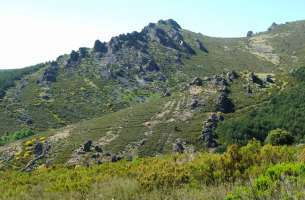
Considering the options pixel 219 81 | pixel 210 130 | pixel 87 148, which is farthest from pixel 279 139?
pixel 219 81

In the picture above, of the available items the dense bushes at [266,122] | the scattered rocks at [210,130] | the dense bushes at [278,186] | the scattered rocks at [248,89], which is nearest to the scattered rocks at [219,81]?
the scattered rocks at [248,89]

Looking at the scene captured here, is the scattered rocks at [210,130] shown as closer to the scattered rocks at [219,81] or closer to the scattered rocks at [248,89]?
the scattered rocks at [248,89]

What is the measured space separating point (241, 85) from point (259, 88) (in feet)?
22.1

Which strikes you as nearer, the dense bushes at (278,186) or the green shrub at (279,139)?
the dense bushes at (278,186)

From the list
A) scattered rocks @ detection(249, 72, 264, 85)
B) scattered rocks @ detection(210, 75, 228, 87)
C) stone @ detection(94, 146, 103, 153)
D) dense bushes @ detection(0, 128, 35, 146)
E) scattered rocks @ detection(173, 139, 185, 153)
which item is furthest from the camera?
scattered rocks @ detection(249, 72, 264, 85)

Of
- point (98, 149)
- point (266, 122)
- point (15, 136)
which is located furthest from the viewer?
point (15, 136)

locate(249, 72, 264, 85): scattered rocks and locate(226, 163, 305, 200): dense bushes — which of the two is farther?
locate(249, 72, 264, 85): scattered rocks

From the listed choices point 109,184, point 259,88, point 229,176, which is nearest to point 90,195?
point 109,184

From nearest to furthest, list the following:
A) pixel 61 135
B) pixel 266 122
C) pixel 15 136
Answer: pixel 266 122 < pixel 61 135 < pixel 15 136

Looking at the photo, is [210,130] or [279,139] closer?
[279,139]

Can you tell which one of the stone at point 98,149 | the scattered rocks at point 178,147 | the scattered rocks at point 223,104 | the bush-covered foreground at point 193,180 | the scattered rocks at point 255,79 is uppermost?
the bush-covered foreground at point 193,180

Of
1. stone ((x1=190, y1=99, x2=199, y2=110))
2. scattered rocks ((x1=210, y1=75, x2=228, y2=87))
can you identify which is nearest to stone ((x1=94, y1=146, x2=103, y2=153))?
stone ((x1=190, y1=99, x2=199, y2=110))

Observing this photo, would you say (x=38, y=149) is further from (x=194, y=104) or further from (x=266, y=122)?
(x=266, y=122)

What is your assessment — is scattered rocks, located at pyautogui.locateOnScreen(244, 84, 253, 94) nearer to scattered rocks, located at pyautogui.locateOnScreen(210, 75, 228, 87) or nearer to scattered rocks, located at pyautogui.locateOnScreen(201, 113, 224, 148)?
scattered rocks, located at pyautogui.locateOnScreen(210, 75, 228, 87)
